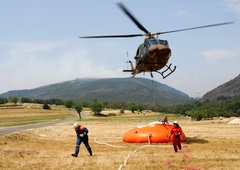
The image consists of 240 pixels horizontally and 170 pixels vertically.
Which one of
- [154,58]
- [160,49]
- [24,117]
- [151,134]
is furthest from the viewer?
[24,117]

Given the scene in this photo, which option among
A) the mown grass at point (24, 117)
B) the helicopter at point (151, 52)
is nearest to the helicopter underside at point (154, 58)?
the helicopter at point (151, 52)

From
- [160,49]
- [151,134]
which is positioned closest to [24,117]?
[151,134]

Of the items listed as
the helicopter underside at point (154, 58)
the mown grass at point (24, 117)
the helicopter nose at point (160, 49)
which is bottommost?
the mown grass at point (24, 117)

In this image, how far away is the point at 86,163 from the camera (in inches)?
570

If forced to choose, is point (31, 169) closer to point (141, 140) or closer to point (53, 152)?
point (53, 152)

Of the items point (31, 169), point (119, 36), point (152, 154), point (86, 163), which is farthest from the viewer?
point (119, 36)

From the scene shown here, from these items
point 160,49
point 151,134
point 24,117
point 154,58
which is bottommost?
point 24,117

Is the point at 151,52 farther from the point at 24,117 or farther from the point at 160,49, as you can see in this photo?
the point at 24,117

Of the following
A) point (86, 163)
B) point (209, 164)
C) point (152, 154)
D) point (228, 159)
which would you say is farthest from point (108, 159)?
point (228, 159)

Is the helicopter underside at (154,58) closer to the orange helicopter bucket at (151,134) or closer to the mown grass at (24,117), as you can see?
the orange helicopter bucket at (151,134)

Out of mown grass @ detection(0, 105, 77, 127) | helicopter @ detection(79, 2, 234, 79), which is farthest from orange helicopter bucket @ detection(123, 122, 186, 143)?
mown grass @ detection(0, 105, 77, 127)

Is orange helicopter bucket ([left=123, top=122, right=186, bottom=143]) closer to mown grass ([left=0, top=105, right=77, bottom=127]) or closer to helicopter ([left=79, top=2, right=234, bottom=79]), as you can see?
helicopter ([left=79, top=2, right=234, bottom=79])

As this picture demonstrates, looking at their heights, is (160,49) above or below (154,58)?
above

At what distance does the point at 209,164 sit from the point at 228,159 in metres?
1.95
